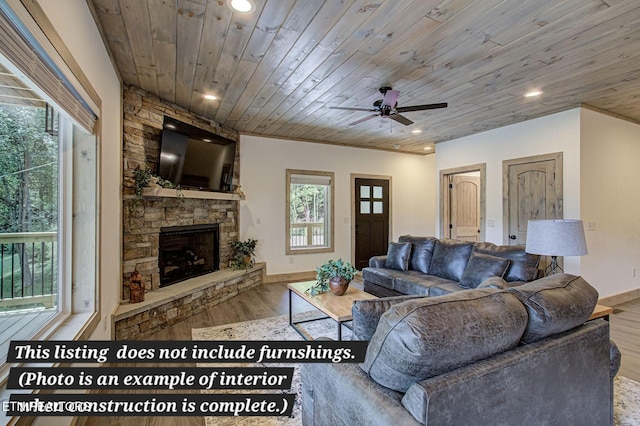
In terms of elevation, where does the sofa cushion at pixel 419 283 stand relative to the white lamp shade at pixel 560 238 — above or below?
below

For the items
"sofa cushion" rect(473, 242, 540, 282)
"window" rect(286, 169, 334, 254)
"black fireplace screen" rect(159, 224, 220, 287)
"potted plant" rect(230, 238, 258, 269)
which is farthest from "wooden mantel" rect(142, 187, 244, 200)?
"sofa cushion" rect(473, 242, 540, 282)

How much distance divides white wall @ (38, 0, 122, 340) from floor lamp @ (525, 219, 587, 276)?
3.56m

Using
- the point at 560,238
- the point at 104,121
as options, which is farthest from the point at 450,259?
the point at 104,121

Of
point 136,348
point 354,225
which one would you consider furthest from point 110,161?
point 354,225

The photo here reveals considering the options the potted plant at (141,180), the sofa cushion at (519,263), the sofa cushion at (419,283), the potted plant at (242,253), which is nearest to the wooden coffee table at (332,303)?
the sofa cushion at (419,283)

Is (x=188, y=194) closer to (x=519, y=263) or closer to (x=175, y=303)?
(x=175, y=303)

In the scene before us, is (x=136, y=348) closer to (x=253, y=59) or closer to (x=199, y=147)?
(x=199, y=147)

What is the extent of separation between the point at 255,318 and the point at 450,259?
101 inches

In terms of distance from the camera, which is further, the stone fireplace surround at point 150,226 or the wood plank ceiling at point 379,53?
the stone fireplace surround at point 150,226

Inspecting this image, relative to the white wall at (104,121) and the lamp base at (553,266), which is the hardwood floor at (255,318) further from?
the lamp base at (553,266)

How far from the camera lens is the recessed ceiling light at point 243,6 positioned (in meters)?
1.99

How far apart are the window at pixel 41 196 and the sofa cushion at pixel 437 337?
1653 millimetres

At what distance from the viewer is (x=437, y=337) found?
1.06m

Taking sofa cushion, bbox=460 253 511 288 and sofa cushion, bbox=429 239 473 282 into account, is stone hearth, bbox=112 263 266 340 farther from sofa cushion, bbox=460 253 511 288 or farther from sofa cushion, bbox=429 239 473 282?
sofa cushion, bbox=460 253 511 288
